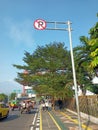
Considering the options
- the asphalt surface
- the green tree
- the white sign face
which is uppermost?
the green tree

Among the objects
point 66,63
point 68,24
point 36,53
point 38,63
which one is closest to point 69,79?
point 66,63

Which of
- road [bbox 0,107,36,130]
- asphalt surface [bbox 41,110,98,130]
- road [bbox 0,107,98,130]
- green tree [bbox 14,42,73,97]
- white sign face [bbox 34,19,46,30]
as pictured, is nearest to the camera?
white sign face [bbox 34,19,46,30]

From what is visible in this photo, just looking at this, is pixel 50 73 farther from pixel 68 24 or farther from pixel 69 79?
pixel 68 24

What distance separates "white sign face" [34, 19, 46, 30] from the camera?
13.4 m

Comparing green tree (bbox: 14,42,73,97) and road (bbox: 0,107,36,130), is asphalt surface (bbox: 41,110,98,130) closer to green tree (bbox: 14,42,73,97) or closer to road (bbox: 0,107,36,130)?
road (bbox: 0,107,36,130)

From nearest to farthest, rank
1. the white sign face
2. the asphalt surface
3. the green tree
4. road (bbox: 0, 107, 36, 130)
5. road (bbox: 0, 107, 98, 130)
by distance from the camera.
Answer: the white sign face, the asphalt surface, road (bbox: 0, 107, 98, 130), road (bbox: 0, 107, 36, 130), the green tree

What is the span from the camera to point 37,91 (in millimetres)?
44875

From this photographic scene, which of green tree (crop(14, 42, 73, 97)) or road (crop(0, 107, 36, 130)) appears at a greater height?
green tree (crop(14, 42, 73, 97))

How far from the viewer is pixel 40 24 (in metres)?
13.5

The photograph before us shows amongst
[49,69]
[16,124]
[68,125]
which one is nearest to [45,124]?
[68,125]

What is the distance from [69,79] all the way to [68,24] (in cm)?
2681

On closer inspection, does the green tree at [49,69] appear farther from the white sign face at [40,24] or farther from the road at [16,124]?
the white sign face at [40,24]

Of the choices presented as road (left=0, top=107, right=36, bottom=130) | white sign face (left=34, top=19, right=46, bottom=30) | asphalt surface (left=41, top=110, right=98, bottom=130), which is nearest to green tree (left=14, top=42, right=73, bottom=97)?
road (left=0, top=107, right=36, bottom=130)

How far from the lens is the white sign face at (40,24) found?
13.4m
